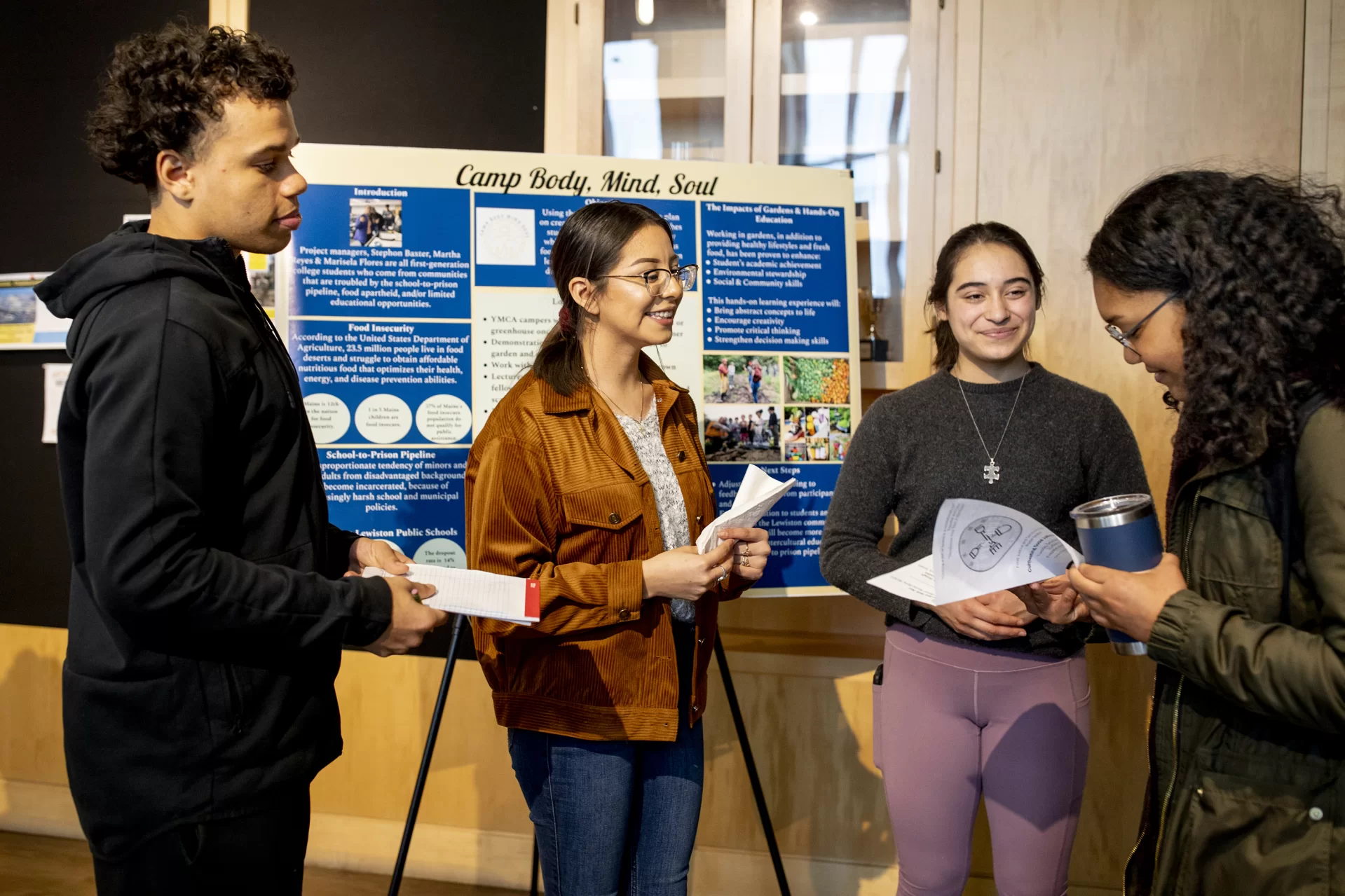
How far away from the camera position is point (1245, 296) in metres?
1.16

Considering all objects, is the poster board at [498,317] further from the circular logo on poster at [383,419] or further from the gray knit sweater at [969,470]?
the gray knit sweater at [969,470]

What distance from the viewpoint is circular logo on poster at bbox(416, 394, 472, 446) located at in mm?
2613

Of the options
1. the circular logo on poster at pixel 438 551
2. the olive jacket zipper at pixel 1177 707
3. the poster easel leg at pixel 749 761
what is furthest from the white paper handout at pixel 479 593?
the circular logo on poster at pixel 438 551

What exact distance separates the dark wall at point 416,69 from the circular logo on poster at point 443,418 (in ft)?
3.56

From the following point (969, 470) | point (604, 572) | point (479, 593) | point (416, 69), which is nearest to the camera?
point (479, 593)

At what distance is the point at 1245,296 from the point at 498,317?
1904 mm

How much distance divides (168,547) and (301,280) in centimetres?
159

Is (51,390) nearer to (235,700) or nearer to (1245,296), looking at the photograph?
(235,700)

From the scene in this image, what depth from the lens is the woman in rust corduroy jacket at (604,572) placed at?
66.1 inches

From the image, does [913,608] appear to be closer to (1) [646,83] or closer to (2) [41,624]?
(1) [646,83]

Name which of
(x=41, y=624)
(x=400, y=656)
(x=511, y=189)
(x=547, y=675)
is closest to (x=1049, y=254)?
(x=511, y=189)

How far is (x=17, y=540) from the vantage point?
3533 mm

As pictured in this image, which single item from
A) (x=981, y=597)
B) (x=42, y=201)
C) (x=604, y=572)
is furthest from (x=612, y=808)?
(x=42, y=201)

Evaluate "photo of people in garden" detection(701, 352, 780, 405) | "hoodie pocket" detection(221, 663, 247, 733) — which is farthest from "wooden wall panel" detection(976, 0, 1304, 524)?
"hoodie pocket" detection(221, 663, 247, 733)
